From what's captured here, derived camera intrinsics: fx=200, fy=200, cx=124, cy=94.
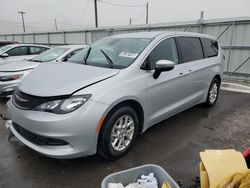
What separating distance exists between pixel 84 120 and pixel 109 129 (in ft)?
1.21

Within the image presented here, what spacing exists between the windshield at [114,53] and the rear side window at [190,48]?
810mm

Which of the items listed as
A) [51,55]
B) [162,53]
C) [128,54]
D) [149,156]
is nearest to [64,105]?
[128,54]

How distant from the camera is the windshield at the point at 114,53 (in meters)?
2.87

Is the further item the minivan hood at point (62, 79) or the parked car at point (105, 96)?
the minivan hood at point (62, 79)

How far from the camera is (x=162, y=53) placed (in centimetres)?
316

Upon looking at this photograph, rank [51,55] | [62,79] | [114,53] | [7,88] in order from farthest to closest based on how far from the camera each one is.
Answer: [51,55], [7,88], [114,53], [62,79]

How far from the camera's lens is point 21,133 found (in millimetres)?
2467

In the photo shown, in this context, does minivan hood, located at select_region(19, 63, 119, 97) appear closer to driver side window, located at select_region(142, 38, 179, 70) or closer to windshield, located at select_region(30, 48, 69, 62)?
driver side window, located at select_region(142, 38, 179, 70)

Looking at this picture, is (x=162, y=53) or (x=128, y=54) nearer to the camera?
(x=128, y=54)

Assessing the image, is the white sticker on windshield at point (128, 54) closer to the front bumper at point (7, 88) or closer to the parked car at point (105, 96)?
the parked car at point (105, 96)

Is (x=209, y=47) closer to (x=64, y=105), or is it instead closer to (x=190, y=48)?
(x=190, y=48)

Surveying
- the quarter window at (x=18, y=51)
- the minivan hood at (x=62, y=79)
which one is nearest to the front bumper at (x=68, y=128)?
the minivan hood at (x=62, y=79)

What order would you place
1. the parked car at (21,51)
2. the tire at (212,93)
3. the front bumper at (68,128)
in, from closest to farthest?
the front bumper at (68,128)
the tire at (212,93)
the parked car at (21,51)

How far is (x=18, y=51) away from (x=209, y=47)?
662cm
